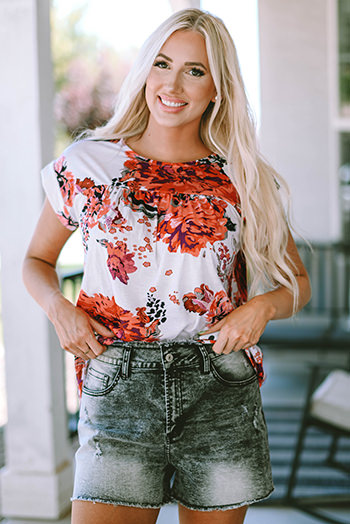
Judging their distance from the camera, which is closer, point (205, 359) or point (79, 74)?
point (205, 359)

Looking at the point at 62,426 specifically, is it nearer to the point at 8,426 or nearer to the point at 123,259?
the point at 8,426

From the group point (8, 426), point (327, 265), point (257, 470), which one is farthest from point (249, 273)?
point (327, 265)

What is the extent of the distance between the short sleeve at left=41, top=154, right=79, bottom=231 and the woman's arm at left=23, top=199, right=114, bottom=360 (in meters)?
0.03

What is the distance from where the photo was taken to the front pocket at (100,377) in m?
1.42

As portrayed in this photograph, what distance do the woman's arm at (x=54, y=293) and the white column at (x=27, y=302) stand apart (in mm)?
1160

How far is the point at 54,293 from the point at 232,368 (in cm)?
43

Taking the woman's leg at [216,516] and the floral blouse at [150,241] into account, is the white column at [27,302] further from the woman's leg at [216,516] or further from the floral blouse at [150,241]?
the woman's leg at [216,516]

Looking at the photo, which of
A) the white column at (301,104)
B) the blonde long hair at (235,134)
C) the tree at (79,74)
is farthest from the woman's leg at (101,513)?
the tree at (79,74)

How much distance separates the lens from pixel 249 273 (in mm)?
1623

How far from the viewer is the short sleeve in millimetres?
1523

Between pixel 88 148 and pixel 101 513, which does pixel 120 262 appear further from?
pixel 101 513

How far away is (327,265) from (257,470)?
174 inches

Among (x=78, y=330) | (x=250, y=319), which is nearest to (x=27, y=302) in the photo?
(x=78, y=330)

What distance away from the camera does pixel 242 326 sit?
1454 mm
